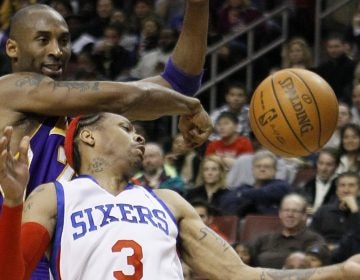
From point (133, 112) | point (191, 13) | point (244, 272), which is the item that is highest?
point (191, 13)

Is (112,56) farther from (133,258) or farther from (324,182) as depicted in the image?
(133,258)

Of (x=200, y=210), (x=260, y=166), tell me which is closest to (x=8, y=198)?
(x=200, y=210)

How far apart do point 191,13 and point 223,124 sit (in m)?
5.24

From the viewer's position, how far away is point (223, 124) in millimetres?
10219

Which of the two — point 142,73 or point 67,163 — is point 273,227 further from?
point 67,163

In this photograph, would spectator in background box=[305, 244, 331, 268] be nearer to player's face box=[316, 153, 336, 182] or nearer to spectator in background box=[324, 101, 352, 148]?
player's face box=[316, 153, 336, 182]

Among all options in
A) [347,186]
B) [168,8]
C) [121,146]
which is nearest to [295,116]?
[121,146]

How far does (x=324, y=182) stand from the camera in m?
9.20

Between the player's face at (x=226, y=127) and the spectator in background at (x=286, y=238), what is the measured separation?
1781mm

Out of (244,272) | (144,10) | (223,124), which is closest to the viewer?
(244,272)

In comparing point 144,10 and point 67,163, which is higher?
point 67,163

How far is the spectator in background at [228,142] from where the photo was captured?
10.2 metres

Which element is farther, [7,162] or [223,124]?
[223,124]

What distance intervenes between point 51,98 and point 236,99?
6490mm
